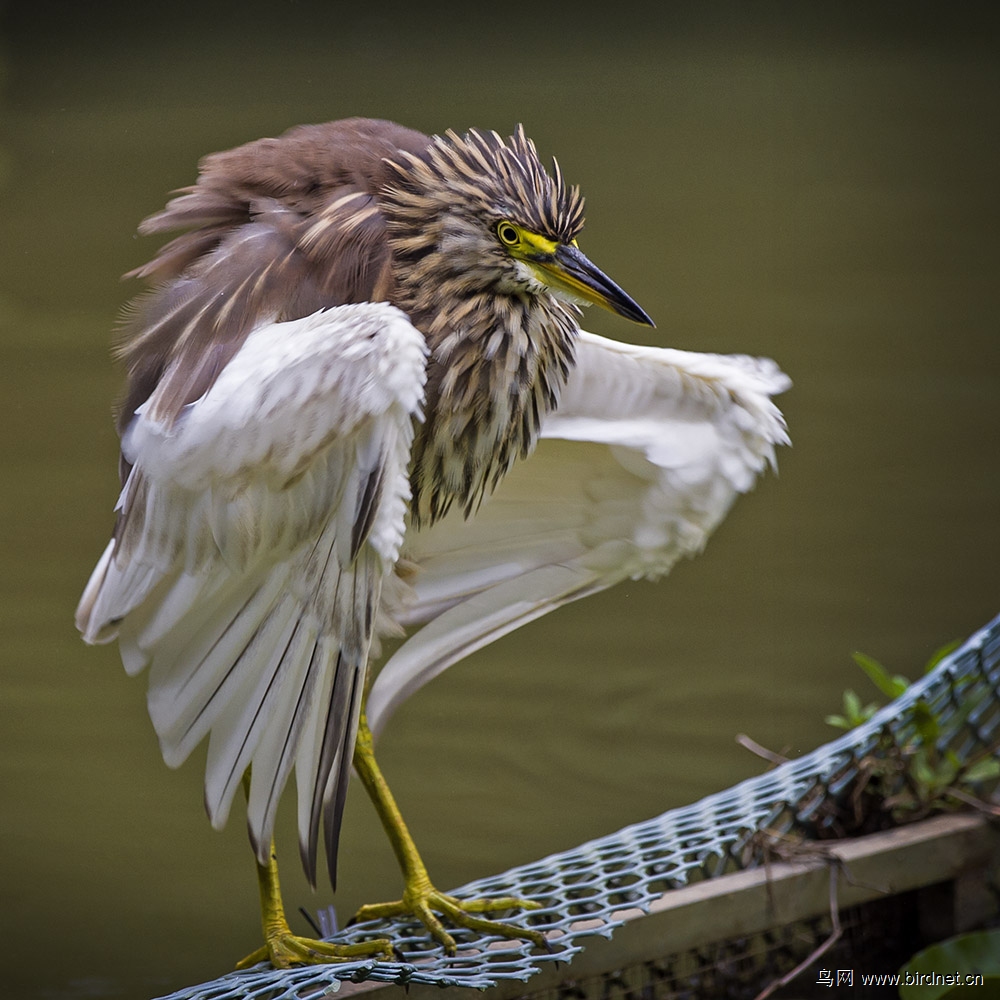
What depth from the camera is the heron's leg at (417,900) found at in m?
1.47

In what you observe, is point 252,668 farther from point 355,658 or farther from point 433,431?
point 433,431

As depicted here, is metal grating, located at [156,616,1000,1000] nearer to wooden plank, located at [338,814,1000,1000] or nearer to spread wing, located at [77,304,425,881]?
wooden plank, located at [338,814,1000,1000]

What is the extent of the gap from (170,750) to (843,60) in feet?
11.2

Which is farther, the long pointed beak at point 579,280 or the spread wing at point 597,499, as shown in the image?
the spread wing at point 597,499

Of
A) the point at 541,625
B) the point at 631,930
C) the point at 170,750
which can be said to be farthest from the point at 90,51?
the point at 631,930

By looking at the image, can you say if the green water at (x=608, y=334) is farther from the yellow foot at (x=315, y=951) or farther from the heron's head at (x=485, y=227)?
the heron's head at (x=485, y=227)

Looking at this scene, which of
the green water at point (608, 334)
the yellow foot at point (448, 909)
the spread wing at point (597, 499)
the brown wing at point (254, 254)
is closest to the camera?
the brown wing at point (254, 254)

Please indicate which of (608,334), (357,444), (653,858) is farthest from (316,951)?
(608,334)

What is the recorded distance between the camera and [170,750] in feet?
4.25

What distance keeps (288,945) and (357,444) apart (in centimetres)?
61

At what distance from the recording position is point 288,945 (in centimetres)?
142

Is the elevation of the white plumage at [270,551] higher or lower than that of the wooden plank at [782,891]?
higher

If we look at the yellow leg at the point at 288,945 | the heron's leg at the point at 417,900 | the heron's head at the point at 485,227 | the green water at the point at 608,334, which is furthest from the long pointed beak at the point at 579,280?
the green water at the point at 608,334

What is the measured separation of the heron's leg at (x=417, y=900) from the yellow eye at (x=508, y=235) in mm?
613
